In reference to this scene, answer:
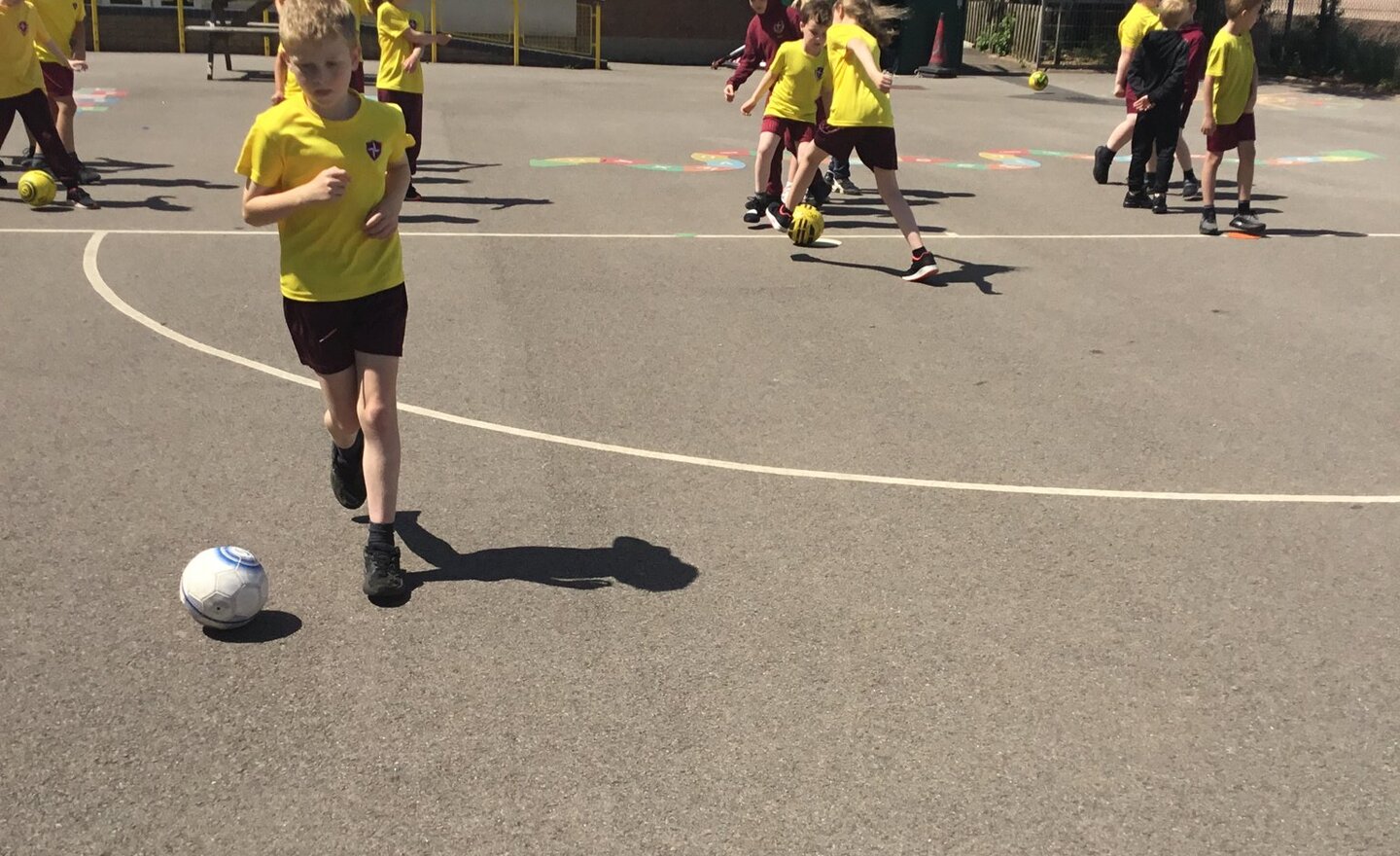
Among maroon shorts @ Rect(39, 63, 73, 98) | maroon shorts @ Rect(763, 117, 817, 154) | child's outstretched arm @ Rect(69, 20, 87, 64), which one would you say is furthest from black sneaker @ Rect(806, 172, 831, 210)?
child's outstretched arm @ Rect(69, 20, 87, 64)

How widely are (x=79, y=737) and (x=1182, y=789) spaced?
3140 mm

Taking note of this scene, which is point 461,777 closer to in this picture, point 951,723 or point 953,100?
point 951,723

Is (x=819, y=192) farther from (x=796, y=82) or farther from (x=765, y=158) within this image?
(x=796, y=82)

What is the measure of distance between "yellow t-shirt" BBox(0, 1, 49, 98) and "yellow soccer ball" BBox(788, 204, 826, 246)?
6.81m

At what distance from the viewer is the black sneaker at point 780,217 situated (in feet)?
41.0

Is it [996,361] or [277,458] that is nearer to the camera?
[277,458]

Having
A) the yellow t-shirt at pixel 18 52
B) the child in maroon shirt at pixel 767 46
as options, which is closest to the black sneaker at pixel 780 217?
the child in maroon shirt at pixel 767 46

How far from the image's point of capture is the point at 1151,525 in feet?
20.0

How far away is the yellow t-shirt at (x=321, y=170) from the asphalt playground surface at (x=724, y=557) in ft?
3.68

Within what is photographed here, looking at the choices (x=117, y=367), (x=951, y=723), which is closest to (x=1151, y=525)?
(x=951, y=723)

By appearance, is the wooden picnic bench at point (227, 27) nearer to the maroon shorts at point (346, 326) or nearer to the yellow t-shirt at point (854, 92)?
the yellow t-shirt at point (854, 92)

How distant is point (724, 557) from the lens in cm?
568

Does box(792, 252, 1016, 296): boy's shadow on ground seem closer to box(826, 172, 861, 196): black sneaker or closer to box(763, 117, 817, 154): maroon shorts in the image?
box(763, 117, 817, 154): maroon shorts

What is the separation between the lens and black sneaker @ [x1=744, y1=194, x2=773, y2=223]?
1280 centimetres
